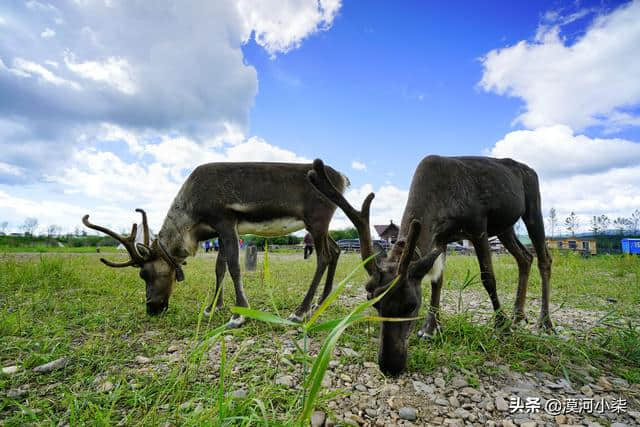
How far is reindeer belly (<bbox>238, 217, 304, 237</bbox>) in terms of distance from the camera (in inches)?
204

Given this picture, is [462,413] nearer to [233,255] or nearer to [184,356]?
[184,356]

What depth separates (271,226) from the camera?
5.21 metres

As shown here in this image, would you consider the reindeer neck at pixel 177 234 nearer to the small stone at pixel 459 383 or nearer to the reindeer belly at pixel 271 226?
the reindeer belly at pixel 271 226

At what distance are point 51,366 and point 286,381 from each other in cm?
202

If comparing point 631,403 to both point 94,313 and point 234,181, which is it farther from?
point 94,313

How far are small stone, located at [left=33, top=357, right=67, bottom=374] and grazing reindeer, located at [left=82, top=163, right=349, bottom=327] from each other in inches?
83.0

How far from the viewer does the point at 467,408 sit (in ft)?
7.43

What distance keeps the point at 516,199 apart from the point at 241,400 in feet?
14.5

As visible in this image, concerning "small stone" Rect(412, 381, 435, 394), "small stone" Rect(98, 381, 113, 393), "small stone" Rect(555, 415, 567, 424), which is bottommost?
"small stone" Rect(555, 415, 567, 424)

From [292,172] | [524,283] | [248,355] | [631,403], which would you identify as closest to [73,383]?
[248,355]

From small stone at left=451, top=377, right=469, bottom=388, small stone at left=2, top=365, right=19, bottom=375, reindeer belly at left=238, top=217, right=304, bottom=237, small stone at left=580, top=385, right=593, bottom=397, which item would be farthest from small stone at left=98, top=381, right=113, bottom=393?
small stone at left=580, top=385, right=593, bottom=397

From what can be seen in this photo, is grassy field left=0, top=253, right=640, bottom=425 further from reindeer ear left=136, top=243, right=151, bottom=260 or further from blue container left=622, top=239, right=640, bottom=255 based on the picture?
blue container left=622, top=239, right=640, bottom=255

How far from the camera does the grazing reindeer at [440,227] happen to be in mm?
2633

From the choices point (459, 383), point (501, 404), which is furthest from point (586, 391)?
point (459, 383)
